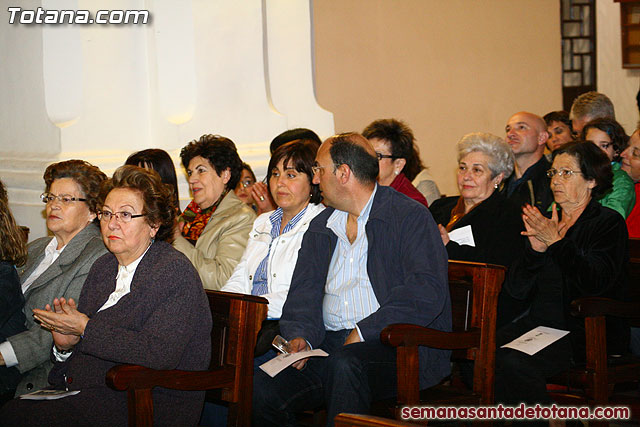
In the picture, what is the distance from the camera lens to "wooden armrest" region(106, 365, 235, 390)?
2279 millimetres

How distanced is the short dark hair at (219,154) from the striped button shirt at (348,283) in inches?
42.6

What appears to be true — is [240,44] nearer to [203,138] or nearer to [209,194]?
[203,138]

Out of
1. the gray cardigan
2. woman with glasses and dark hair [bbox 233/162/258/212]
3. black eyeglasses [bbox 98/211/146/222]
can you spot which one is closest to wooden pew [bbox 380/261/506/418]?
black eyeglasses [bbox 98/211/146/222]

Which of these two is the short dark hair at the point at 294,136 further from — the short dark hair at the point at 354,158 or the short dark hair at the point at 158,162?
the short dark hair at the point at 354,158

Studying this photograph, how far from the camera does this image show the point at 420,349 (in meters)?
2.85

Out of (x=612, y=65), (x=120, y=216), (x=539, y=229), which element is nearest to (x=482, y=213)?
(x=539, y=229)

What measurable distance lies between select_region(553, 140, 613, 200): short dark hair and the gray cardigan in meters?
2.17

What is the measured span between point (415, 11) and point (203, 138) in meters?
4.97

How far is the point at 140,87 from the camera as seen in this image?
475 centimetres

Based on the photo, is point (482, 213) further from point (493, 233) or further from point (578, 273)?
point (578, 273)

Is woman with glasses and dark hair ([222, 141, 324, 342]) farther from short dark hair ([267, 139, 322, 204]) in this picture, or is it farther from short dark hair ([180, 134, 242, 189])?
short dark hair ([180, 134, 242, 189])

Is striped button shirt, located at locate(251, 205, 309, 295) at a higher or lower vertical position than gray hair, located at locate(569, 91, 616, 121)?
lower

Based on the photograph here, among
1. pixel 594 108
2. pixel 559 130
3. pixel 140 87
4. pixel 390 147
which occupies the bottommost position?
pixel 390 147

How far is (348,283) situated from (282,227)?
1.90 ft
